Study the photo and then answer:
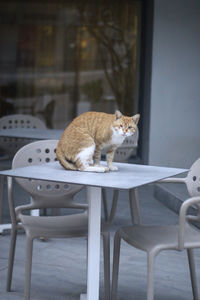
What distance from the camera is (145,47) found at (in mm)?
7789

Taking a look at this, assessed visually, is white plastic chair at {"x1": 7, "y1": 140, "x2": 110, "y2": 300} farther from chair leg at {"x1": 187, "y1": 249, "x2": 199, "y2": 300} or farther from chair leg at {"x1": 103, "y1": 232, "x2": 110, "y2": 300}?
chair leg at {"x1": 187, "y1": 249, "x2": 199, "y2": 300}

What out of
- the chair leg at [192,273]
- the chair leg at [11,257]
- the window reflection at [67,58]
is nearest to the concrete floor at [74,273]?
the chair leg at [11,257]

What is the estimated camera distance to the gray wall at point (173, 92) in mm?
7281

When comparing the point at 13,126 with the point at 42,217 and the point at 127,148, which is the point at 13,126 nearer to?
the point at 127,148

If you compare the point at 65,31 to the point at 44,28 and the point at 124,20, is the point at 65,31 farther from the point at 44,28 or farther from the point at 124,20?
the point at 124,20

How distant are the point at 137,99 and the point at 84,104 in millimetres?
774

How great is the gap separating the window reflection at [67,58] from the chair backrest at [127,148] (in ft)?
8.90

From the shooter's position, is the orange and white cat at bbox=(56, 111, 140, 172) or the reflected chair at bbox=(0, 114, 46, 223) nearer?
the orange and white cat at bbox=(56, 111, 140, 172)

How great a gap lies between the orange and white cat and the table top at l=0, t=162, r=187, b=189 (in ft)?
0.21

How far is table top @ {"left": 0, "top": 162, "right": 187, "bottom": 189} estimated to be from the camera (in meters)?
2.72

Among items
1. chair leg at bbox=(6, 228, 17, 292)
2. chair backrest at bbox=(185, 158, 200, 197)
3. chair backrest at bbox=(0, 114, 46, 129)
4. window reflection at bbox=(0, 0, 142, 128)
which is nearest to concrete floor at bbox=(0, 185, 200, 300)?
chair leg at bbox=(6, 228, 17, 292)

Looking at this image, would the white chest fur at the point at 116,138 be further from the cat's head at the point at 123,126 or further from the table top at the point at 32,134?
the table top at the point at 32,134

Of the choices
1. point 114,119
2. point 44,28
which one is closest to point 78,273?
point 114,119

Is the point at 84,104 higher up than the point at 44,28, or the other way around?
the point at 44,28
